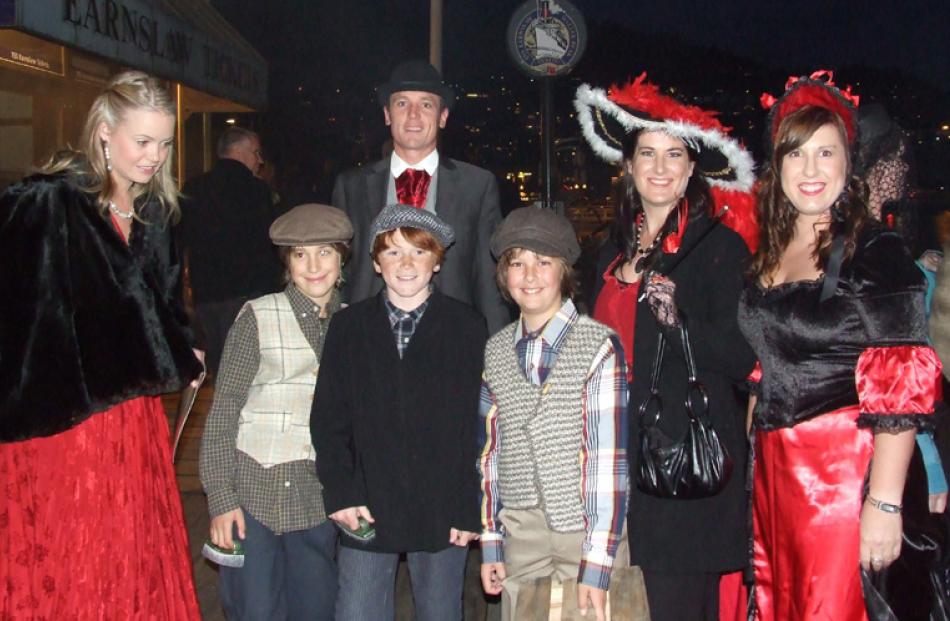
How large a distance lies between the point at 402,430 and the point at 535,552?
62cm

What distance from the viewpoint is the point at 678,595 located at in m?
3.22

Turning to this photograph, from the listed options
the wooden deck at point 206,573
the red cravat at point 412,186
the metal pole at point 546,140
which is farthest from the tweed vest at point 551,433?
the metal pole at point 546,140

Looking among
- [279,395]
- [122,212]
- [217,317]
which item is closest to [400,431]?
[279,395]

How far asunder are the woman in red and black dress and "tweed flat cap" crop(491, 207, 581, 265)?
1276 mm

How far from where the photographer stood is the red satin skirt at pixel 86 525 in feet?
10.8

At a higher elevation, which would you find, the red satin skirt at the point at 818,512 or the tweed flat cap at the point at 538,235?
the tweed flat cap at the point at 538,235

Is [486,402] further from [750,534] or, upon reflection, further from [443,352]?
[750,534]

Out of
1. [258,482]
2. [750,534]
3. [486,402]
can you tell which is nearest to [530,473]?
[486,402]

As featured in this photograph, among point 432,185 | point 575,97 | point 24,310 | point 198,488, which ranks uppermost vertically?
point 575,97

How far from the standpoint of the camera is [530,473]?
3254 millimetres

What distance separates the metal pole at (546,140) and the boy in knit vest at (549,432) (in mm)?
5689

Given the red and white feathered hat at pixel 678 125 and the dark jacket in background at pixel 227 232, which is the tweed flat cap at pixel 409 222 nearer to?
the red and white feathered hat at pixel 678 125

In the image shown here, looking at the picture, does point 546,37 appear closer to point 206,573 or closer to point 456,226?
point 456,226

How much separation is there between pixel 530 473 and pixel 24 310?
5.81 feet
